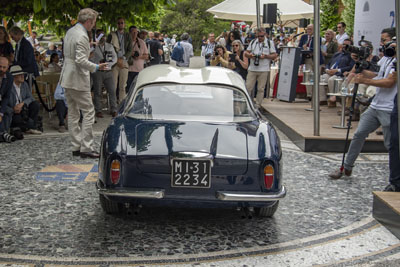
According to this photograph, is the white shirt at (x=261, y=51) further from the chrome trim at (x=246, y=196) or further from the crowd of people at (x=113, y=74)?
the chrome trim at (x=246, y=196)

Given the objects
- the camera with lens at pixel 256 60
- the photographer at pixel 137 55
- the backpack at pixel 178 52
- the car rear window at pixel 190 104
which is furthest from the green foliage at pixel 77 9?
the car rear window at pixel 190 104

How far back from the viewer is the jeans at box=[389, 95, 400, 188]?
247 inches

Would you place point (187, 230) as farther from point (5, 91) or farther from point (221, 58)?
point (221, 58)

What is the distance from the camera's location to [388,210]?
5.39m

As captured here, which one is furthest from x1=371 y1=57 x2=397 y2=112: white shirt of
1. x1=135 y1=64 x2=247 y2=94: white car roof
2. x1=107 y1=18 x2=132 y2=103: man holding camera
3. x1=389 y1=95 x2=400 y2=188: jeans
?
x1=107 y1=18 x2=132 y2=103: man holding camera

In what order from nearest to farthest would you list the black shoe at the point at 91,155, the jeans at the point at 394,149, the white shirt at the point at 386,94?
the jeans at the point at 394,149 < the white shirt at the point at 386,94 < the black shoe at the point at 91,155

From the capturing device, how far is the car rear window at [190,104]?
5.82m

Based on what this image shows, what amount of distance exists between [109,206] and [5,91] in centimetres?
530

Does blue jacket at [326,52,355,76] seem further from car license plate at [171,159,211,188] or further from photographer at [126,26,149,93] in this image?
car license plate at [171,159,211,188]

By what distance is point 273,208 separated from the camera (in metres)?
5.57

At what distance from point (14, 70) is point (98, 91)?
2.26m

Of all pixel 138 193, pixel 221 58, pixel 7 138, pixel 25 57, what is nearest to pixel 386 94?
pixel 138 193

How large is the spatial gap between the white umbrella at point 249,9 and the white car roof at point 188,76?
1285cm

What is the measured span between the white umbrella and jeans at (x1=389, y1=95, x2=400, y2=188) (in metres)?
13.4
